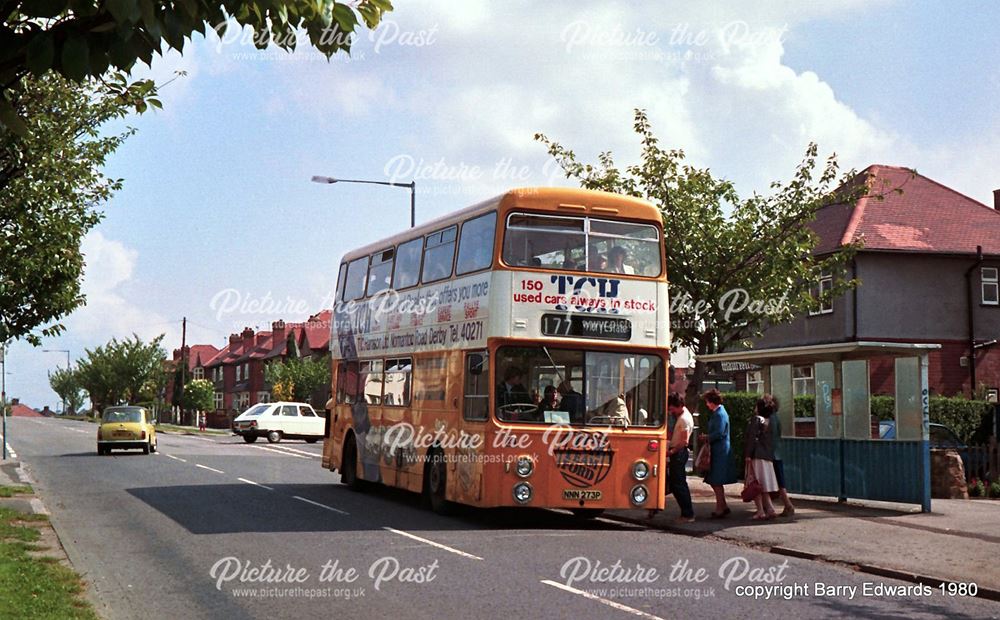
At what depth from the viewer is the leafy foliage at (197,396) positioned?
85250mm

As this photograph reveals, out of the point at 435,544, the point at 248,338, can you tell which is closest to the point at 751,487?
the point at 435,544

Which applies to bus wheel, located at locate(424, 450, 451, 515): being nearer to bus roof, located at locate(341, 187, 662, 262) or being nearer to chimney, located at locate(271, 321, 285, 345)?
bus roof, located at locate(341, 187, 662, 262)

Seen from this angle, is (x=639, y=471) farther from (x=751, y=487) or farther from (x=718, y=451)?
(x=751, y=487)

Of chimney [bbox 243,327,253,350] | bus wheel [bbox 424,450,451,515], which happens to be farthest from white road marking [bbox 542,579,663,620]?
chimney [bbox 243,327,253,350]

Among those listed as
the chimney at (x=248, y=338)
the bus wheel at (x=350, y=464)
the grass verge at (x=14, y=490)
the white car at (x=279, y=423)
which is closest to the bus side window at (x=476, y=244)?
the bus wheel at (x=350, y=464)

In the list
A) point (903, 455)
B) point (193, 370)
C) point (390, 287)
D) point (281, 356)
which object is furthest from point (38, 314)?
point (193, 370)

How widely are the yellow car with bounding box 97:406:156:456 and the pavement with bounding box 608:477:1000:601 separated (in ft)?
67.9

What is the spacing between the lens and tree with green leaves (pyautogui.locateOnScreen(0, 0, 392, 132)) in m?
4.92

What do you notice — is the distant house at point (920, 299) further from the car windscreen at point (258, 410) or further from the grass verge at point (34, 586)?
the grass verge at point (34, 586)

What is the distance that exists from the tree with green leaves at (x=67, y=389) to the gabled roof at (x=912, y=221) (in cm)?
12299

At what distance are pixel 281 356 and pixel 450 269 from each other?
3029 inches

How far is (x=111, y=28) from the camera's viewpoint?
5.01 m

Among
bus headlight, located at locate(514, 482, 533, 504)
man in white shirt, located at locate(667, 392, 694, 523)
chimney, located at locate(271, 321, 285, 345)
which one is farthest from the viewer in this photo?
chimney, located at locate(271, 321, 285, 345)

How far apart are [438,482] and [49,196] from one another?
8.25m
